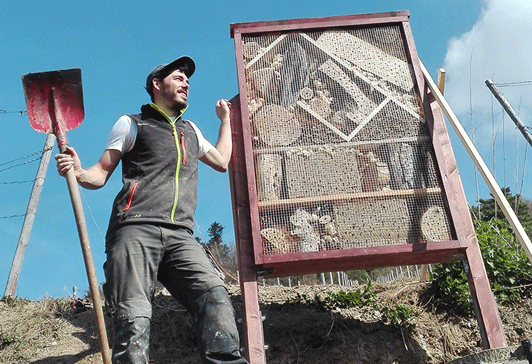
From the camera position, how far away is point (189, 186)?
322cm

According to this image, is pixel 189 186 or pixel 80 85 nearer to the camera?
pixel 189 186

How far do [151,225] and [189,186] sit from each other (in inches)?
14.7

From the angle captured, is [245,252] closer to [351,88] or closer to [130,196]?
[130,196]

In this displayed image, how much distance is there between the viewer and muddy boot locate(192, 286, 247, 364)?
8.86ft

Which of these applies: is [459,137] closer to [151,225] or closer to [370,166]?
[370,166]

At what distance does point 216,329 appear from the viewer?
2744 millimetres

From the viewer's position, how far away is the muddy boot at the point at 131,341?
2590 millimetres

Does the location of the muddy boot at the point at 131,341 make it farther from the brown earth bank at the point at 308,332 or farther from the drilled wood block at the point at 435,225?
the drilled wood block at the point at 435,225

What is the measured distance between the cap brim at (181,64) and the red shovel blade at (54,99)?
0.57 meters

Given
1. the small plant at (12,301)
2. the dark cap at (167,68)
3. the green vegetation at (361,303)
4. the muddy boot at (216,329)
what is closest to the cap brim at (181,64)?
the dark cap at (167,68)

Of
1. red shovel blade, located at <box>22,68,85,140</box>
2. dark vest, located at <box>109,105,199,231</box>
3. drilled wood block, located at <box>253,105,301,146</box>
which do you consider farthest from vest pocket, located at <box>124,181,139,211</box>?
drilled wood block, located at <box>253,105,301,146</box>

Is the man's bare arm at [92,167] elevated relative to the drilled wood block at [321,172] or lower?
lower

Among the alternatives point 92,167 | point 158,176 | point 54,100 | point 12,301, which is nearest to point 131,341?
point 158,176

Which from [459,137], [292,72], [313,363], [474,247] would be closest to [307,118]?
[292,72]
